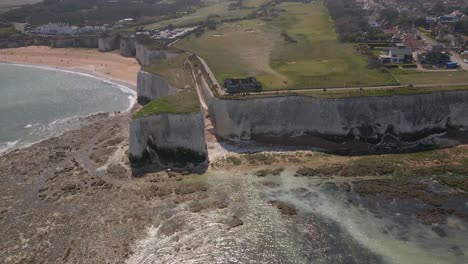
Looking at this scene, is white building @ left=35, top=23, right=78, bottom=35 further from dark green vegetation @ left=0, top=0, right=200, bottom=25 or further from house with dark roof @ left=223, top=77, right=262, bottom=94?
house with dark roof @ left=223, top=77, right=262, bottom=94

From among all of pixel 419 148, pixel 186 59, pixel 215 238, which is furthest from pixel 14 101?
pixel 419 148

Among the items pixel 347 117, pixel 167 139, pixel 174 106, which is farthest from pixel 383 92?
pixel 167 139

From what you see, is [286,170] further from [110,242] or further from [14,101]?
[14,101]

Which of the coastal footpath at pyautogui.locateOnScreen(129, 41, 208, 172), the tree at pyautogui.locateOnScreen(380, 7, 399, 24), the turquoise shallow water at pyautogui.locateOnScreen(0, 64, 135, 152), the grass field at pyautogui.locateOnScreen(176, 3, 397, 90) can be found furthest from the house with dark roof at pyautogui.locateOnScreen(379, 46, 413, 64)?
the tree at pyautogui.locateOnScreen(380, 7, 399, 24)

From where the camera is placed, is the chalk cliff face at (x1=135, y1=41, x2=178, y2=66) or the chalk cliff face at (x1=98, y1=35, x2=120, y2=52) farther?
the chalk cliff face at (x1=98, y1=35, x2=120, y2=52)

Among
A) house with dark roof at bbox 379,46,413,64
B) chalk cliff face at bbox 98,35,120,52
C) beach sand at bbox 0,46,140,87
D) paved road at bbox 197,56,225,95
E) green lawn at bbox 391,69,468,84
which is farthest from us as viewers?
chalk cliff face at bbox 98,35,120,52

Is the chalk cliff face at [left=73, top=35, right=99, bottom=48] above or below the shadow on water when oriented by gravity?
above
